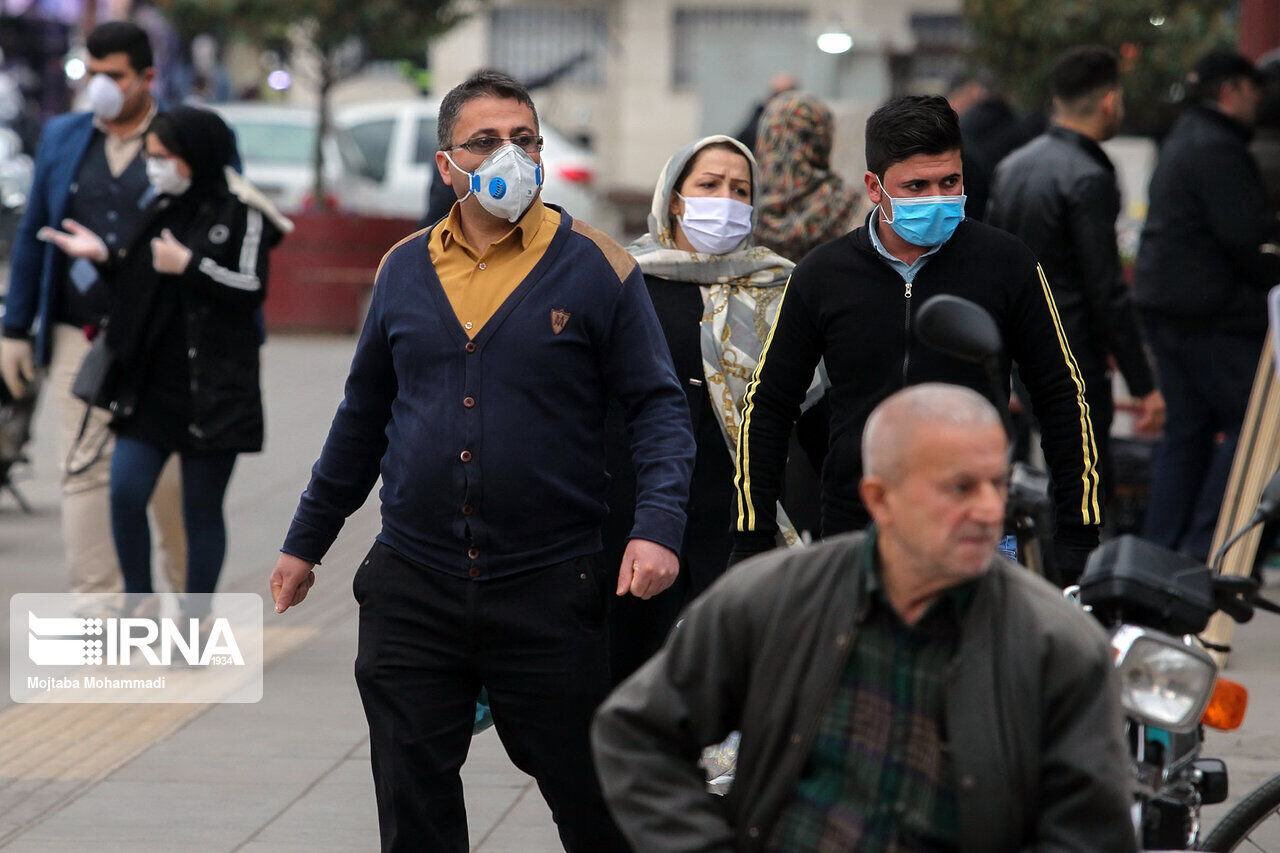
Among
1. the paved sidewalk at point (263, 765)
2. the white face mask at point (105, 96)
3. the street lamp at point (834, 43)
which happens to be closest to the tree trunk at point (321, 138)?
the street lamp at point (834, 43)

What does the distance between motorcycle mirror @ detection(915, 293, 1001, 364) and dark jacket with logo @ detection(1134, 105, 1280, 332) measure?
4.67 metres

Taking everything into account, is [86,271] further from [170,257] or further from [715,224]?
[715,224]

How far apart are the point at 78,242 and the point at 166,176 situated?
14.8 inches

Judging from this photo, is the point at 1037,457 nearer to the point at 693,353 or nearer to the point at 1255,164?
the point at 1255,164

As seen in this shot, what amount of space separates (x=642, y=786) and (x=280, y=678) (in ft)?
13.8

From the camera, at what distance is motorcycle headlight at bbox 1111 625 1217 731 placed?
2877 mm

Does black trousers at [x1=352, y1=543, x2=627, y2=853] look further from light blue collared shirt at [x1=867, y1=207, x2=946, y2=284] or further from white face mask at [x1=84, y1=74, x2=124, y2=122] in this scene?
white face mask at [x1=84, y1=74, x2=124, y2=122]

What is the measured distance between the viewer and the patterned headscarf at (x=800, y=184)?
261 inches

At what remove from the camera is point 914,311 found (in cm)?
415

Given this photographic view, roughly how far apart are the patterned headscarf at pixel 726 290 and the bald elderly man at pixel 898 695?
2.20 metres

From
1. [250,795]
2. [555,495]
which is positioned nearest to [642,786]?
[555,495]

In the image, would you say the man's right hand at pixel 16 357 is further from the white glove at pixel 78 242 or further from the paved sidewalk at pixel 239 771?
the paved sidewalk at pixel 239 771

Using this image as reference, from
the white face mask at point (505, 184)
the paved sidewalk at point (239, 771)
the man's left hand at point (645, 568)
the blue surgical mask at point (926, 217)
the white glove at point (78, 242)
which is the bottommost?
the paved sidewalk at point (239, 771)

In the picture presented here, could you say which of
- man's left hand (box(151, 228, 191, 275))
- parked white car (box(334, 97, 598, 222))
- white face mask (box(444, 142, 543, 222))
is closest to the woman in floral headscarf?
white face mask (box(444, 142, 543, 222))
